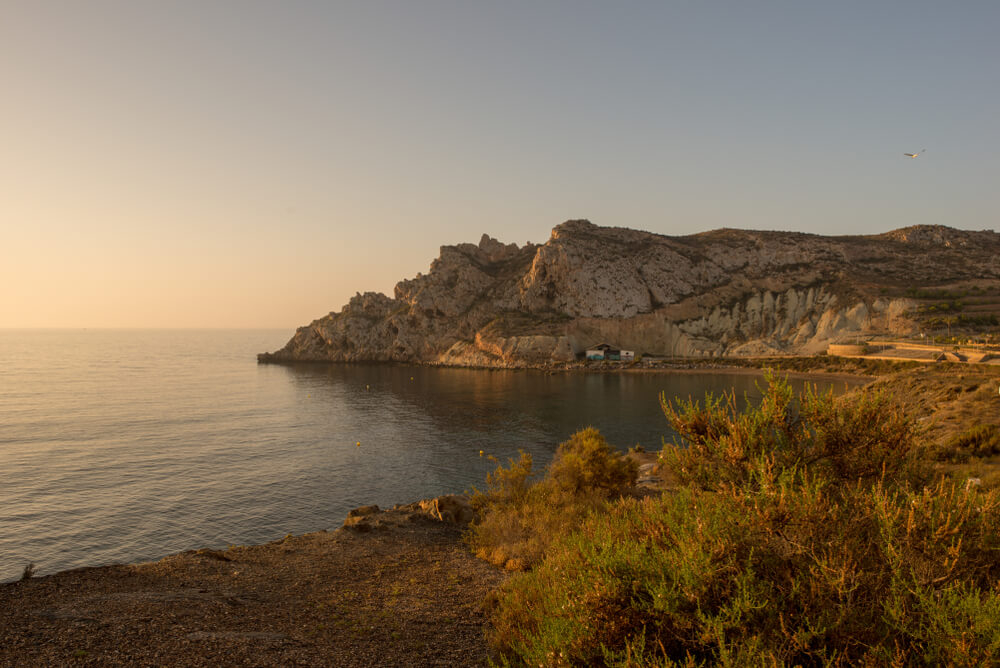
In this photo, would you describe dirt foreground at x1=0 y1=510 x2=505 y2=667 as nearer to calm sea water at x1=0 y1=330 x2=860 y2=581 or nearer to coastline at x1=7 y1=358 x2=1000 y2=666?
coastline at x1=7 y1=358 x2=1000 y2=666

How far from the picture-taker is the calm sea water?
2972cm

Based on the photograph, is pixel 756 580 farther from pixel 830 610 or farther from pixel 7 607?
pixel 7 607

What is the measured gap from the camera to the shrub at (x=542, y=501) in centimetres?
1891

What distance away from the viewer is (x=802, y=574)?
6848mm

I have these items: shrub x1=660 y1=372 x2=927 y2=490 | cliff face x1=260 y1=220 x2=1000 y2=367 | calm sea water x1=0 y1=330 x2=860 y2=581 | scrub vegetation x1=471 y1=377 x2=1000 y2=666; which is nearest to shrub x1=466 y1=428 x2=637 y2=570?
scrub vegetation x1=471 y1=377 x2=1000 y2=666

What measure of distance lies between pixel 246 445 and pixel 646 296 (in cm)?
11136

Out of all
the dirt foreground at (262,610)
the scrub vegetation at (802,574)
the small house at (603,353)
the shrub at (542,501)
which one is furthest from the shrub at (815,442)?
the small house at (603,353)

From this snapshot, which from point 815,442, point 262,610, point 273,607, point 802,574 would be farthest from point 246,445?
point 802,574

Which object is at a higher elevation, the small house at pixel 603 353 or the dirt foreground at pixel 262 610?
the small house at pixel 603 353

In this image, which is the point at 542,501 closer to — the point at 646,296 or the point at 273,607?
the point at 273,607

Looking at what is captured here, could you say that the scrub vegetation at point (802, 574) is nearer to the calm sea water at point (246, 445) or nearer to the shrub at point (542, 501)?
the shrub at point (542, 501)

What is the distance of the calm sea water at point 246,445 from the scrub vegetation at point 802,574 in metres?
26.3

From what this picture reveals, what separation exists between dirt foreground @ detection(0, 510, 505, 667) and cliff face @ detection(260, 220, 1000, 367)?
335 ft

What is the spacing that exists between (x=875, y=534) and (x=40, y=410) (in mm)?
88775
